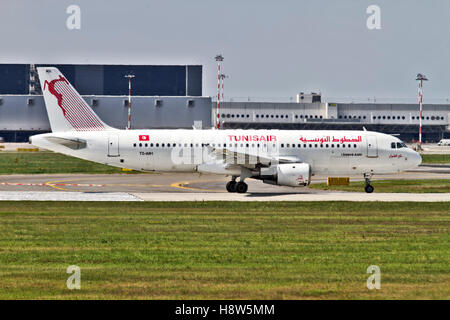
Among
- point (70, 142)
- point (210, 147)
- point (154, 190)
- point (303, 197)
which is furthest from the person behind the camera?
point (154, 190)

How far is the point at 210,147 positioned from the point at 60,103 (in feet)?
31.5

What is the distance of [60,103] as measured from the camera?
44781 mm

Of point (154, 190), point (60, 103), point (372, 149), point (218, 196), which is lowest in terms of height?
point (154, 190)

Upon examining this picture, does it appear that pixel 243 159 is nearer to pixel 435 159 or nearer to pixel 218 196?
pixel 218 196

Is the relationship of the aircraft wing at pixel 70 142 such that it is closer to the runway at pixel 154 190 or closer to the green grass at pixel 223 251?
the runway at pixel 154 190

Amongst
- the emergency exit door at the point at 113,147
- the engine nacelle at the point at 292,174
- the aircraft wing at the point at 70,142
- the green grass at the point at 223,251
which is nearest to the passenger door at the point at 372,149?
A: the engine nacelle at the point at 292,174

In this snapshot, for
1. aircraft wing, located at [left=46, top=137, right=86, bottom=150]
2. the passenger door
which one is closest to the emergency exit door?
aircraft wing, located at [left=46, top=137, right=86, bottom=150]

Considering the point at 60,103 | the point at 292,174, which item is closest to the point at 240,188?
the point at 292,174

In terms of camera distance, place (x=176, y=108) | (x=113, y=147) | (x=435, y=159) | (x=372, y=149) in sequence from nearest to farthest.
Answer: (x=113, y=147) < (x=372, y=149) < (x=435, y=159) < (x=176, y=108)

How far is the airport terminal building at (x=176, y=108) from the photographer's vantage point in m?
140

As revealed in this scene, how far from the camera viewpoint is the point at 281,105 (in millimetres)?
157375

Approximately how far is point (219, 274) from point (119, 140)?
27.4 m
